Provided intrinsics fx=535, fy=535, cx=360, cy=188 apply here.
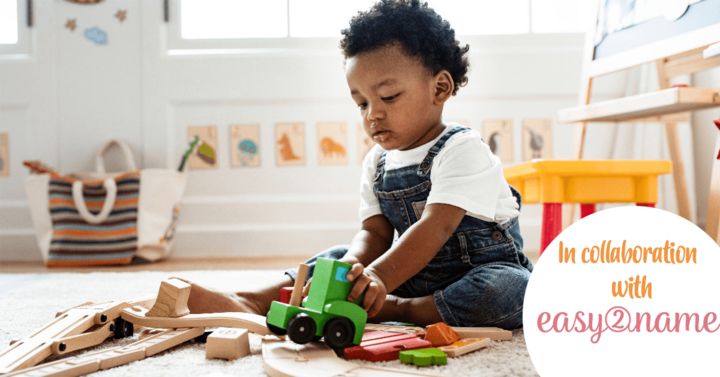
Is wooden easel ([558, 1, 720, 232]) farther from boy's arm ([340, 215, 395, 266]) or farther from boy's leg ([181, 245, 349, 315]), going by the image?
boy's leg ([181, 245, 349, 315])

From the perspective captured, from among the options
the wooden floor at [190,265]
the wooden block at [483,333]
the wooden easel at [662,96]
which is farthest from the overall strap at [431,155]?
the wooden floor at [190,265]

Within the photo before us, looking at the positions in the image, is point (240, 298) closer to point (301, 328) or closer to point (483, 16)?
point (301, 328)

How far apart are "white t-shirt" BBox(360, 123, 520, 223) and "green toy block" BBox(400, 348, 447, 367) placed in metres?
0.21

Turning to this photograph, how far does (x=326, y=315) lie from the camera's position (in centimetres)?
53

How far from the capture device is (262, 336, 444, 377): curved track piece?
1.48 feet

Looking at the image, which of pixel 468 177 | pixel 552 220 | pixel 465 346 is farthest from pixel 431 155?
pixel 552 220

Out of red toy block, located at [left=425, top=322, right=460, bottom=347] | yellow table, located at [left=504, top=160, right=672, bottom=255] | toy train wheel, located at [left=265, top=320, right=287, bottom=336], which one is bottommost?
red toy block, located at [left=425, top=322, right=460, bottom=347]

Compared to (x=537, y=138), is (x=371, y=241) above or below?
below

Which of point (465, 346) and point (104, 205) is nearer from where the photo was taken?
point (465, 346)

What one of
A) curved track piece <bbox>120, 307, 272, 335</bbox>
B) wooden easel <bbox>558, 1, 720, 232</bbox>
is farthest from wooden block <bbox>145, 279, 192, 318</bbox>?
wooden easel <bbox>558, 1, 720, 232</bbox>

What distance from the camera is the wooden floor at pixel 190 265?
4.87 ft

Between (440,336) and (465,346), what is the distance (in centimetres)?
3

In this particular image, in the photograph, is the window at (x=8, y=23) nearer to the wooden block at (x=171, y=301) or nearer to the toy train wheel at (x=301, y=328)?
the wooden block at (x=171, y=301)

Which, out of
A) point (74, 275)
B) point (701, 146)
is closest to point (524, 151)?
point (701, 146)
